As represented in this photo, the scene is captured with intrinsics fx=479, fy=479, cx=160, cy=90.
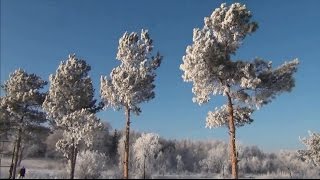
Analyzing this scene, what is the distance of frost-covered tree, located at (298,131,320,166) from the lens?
5653cm

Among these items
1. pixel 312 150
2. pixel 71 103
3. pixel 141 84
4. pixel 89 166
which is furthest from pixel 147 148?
pixel 141 84

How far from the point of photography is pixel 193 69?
3269 cm

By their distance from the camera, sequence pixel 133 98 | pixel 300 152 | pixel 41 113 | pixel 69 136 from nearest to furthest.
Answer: pixel 133 98
pixel 69 136
pixel 41 113
pixel 300 152

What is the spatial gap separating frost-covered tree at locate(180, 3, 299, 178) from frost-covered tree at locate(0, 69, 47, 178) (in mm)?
23084

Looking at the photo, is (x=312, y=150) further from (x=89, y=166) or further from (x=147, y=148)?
(x=147, y=148)

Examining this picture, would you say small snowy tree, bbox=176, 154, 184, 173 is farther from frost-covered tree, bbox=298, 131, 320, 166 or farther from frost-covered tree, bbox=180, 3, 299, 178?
frost-covered tree, bbox=180, 3, 299, 178

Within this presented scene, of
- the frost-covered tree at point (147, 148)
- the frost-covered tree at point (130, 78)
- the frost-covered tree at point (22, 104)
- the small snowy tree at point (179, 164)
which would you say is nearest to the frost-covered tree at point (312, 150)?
the frost-covered tree at point (130, 78)

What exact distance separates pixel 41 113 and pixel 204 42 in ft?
82.4

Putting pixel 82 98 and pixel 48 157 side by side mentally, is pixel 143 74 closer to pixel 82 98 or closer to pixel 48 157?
pixel 82 98

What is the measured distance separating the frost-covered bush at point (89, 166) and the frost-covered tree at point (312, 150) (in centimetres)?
2653

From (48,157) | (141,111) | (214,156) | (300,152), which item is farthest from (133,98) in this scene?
(214,156)

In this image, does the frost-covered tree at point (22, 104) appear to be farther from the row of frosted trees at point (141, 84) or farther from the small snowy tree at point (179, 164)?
the small snowy tree at point (179, 164)

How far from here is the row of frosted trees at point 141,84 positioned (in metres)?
32.6

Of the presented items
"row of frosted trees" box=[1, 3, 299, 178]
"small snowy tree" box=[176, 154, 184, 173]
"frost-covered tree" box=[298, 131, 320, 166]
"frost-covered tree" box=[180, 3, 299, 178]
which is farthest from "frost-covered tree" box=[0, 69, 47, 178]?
"small snowy tree" box=[176, 154, 184, 173]
